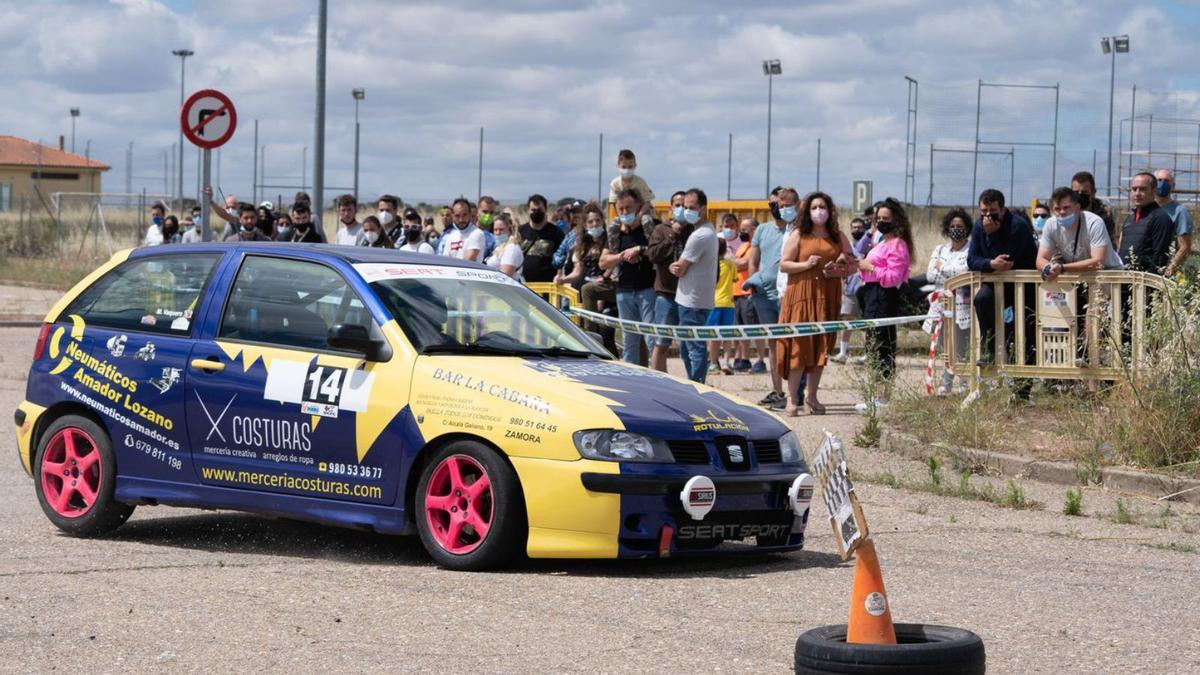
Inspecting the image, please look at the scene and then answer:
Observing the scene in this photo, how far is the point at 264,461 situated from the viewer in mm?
8719

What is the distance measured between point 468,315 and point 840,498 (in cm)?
377

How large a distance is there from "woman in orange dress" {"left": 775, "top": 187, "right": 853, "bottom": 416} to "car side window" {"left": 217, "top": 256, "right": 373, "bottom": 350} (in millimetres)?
6605

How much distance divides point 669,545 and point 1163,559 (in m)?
2.66

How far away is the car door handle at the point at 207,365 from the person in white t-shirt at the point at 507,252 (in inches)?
339

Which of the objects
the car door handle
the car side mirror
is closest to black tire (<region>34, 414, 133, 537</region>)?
the car door handle

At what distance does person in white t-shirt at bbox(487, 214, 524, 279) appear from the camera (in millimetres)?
18094

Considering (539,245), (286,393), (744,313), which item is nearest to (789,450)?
(286,393)

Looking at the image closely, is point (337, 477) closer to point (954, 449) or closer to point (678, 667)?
point (678, 667)

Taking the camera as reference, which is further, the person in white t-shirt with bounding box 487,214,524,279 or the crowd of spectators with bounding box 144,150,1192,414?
the person in white t-shirt with bounding box 487,214,524,279

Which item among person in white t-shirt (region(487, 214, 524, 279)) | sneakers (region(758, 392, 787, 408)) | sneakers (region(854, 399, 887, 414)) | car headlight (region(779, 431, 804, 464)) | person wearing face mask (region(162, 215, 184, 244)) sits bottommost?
sneakers (region(758, 392, 787, 408))

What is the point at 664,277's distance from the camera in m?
15.9

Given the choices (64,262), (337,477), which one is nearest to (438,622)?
(337,477)

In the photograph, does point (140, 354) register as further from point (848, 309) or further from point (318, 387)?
point (848, 309)

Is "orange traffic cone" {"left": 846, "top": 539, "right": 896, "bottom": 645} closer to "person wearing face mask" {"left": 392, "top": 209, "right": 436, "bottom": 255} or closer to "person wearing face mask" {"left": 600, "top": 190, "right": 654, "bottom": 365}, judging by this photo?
"person wearing face mask" {"left": 600, "top": 190, "right": 654, "bottom": 365}
